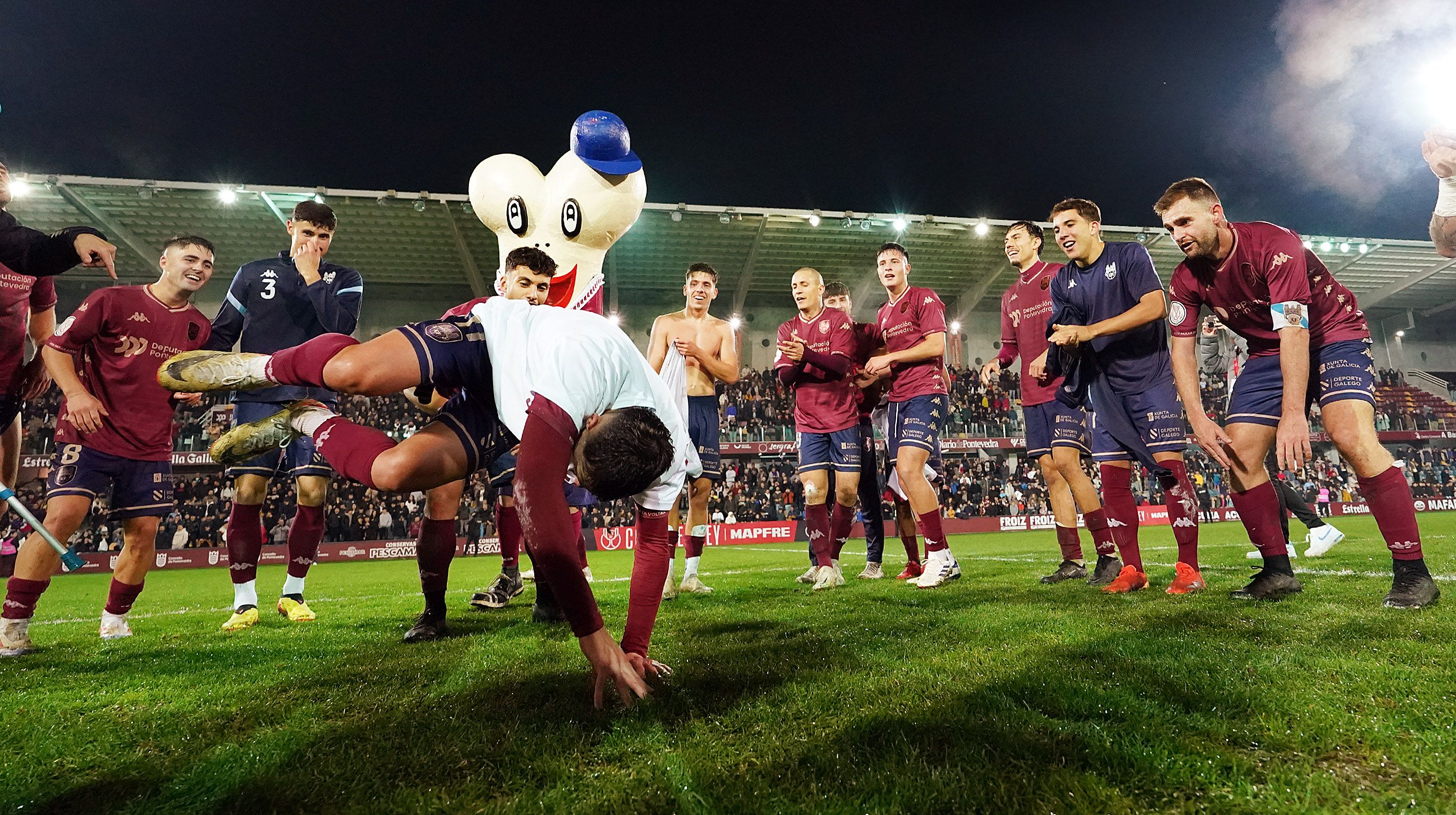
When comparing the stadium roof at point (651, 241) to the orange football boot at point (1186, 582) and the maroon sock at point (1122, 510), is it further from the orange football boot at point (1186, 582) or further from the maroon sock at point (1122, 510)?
the orange football boot at point (1186, 582)

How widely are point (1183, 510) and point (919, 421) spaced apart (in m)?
2.10

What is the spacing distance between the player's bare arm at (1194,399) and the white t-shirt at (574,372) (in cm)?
303

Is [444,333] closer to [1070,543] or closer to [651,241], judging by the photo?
[1070,543]

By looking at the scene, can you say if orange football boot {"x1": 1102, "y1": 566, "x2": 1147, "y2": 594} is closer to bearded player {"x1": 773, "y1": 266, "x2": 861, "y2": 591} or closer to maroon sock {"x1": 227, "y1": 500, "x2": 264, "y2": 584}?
bearded player {"x1": 773, "y1": 266, "x2": 861, "y2": 591}

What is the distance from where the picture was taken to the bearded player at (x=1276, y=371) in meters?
3.62

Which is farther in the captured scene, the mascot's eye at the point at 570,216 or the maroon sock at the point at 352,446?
the mascot's eye at the point at 570,216

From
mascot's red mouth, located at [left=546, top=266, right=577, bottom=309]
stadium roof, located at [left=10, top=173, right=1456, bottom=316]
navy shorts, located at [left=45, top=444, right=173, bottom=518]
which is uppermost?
stadium roof, located at [left=10, top=173, right=1456, bottom=316]

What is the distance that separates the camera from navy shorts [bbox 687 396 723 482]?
6.18 metres

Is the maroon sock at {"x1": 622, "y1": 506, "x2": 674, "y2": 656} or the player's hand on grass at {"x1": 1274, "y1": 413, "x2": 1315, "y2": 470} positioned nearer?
the maroon sock at {"x1": 622, "y1": 506, "x2": 674, "y2": 656}

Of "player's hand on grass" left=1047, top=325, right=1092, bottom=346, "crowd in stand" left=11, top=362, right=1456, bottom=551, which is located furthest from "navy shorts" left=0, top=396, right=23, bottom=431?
"crowd in stand" left=11, top=362, right=1456, bottom=551

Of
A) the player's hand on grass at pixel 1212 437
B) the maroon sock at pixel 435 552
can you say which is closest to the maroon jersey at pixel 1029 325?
the player's hand on grass at pixel 1212 437

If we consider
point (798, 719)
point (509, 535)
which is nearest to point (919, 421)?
point (509, 535)

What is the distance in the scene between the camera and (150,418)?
4465 mm

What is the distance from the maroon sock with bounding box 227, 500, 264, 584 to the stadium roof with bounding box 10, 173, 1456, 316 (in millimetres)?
18684
